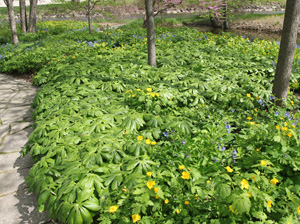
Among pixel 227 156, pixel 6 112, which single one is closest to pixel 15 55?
pixel 6 112

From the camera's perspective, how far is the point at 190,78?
4.33 metres

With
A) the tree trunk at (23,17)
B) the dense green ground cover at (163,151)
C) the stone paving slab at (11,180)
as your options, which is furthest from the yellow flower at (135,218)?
the tree trunk at (23,17)

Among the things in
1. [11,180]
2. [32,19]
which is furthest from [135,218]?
[32,19]

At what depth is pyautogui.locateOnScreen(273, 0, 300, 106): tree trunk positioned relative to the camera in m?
3.18

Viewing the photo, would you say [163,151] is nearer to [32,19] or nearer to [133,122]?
[133,122]

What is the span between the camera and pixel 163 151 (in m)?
2.52

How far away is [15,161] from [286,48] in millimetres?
4374

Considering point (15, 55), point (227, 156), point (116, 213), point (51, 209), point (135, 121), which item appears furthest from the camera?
point (15, 55)

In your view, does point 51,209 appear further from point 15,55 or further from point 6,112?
point 15,55

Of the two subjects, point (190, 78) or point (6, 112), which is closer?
point (190, 78)

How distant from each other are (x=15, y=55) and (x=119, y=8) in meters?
24.9

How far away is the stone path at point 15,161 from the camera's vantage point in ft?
8.19

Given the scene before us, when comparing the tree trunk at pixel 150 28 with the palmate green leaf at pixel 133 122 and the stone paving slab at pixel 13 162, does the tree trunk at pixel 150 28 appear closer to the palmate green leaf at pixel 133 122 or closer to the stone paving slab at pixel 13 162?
Result: the palmate green leaf at pixel 133 122

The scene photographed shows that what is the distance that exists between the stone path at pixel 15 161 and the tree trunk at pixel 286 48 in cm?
359
